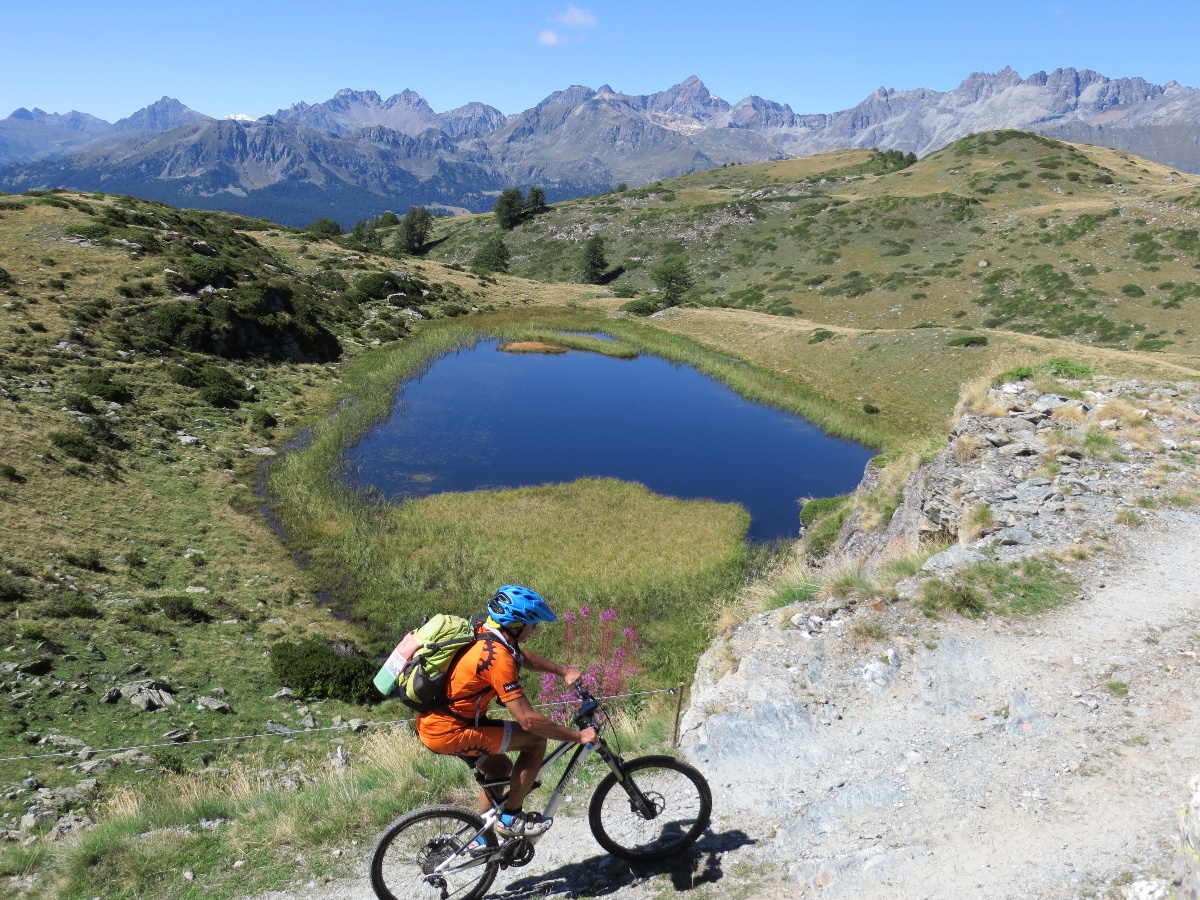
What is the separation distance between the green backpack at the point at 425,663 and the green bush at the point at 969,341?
5778 cm

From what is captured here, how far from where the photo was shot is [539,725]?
6883 millimetres

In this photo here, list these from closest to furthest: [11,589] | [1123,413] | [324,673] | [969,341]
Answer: [11,589] → [324,673] → [1123,413] → [969,341]

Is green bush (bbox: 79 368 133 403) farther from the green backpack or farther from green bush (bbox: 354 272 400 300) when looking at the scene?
green bush (bbox: 354 272 400 300)

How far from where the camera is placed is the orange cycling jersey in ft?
22.1

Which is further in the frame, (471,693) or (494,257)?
(494,257)

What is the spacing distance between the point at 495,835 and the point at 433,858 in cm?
68

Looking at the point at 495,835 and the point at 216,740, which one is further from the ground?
the point at 495,835

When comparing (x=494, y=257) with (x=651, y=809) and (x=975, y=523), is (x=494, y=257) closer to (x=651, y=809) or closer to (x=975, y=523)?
(x=975, y=523)

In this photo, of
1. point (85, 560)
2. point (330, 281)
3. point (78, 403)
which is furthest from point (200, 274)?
point (85, 560)

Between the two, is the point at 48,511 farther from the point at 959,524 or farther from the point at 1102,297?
the point at 1102,297

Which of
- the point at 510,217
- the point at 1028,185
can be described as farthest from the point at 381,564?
the point at 510,217

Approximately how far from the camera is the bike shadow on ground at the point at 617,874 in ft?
25.7

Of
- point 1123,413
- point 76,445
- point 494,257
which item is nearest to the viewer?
point 1123,413

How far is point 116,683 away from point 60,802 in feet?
14.9
